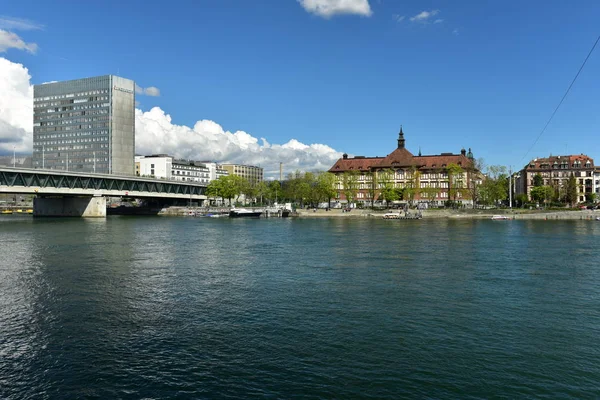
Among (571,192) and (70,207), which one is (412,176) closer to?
(571,192)

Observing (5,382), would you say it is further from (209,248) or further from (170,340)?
(209,248)

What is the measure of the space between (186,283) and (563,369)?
2207 cm

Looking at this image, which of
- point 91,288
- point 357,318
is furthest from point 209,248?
point 357,318

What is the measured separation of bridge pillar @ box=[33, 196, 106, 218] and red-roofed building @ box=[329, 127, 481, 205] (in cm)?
7365

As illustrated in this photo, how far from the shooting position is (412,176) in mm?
160375

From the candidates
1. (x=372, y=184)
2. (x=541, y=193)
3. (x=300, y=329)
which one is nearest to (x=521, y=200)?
(x=541, y=193)

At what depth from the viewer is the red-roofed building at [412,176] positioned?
149125 mm

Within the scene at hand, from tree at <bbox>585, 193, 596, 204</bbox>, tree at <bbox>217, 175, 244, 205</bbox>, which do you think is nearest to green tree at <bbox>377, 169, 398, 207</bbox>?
tree at <bbox>217, 175, 244, 205</bbox>

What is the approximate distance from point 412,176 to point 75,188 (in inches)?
4022

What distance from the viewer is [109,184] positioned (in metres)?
137

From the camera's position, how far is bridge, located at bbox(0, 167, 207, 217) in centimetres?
11256

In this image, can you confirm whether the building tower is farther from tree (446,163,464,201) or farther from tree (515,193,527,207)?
tree (515,193,527,207)

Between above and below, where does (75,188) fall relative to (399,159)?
below

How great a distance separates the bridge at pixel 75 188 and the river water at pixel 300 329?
82.8 meters
